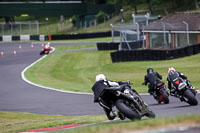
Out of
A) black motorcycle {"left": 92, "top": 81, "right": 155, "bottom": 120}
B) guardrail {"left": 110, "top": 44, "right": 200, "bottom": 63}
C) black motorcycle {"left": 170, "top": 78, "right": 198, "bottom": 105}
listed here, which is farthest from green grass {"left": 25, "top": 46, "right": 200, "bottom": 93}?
black motorcycle {"left": 92, "top": 81, "right": 155, "bottom": 120}

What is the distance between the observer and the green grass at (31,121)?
12.7m

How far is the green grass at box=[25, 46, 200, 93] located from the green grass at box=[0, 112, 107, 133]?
6.43 m

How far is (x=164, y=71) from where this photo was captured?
27453mm

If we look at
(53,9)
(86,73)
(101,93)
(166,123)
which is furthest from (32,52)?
(166,123)

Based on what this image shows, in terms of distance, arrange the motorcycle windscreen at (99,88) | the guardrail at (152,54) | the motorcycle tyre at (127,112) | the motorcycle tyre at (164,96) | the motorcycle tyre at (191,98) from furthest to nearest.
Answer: the guardrail at (152,54), the motorcycle tyre at (164,96), the motorcycle tyre at (191,98), the motorcycle windscreen at (99,88), the motorcycle tyre at (127,112)

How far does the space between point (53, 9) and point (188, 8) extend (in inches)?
899

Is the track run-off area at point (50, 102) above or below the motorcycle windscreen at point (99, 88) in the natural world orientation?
below

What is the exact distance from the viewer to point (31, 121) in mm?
14094

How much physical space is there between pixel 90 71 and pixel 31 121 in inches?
671

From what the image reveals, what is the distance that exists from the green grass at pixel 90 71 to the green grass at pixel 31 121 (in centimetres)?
643

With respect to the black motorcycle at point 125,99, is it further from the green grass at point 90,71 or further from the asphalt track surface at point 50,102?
the green grass at point 90,71

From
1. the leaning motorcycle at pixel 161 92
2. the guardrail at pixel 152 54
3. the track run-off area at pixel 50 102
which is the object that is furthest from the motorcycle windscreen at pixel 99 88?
the guardrail at pixel 152 54

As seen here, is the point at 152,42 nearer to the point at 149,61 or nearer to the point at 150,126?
the point at 149,61

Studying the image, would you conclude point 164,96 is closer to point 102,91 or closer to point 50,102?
point 102,91
